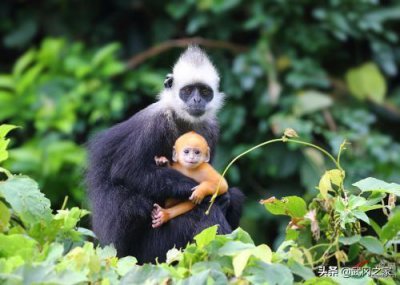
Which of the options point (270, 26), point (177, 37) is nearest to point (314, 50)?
point (270, 26)

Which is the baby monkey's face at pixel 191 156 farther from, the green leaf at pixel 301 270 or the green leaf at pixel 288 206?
the green leaf at pixel 301 270

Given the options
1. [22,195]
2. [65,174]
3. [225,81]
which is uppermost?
[225,81]

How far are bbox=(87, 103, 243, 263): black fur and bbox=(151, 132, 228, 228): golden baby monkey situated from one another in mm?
48

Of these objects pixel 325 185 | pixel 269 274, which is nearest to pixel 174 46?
pixel 325 185

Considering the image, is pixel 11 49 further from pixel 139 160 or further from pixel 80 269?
pixel 80 269

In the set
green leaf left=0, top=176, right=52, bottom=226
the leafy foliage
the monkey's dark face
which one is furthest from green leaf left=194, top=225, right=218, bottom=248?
the monkey's dark face

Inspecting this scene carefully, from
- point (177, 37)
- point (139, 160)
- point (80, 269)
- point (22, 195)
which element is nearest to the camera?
point (80, 269)

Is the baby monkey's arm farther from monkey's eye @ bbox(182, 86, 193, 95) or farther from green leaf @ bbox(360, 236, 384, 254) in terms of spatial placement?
green leaf @ bbox(360, 236, 384, 254)

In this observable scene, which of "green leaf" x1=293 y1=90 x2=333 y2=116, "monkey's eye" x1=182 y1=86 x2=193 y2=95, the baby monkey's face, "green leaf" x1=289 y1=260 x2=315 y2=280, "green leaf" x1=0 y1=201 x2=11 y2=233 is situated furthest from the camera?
"green leaf" x1=293 y1=90 x2=333 y2=116

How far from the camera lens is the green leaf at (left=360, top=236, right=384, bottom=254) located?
3.89 meters

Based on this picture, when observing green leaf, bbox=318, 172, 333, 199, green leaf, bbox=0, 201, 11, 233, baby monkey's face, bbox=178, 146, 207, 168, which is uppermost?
baby monkey's face, bbox=178, 146, 207, 168

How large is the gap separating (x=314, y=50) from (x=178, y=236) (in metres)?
5.29

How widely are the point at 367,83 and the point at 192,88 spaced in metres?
4.74

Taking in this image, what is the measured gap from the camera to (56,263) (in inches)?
139
